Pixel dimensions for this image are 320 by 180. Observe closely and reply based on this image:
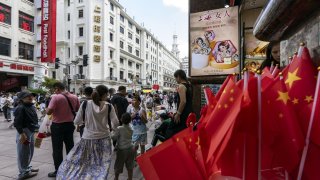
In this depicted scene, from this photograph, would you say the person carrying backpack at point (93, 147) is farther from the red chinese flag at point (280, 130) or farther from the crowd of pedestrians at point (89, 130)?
the red chinese flag at point (280, 130)

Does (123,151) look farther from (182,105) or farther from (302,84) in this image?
(302,84)

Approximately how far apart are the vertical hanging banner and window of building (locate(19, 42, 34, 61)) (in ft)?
7.33

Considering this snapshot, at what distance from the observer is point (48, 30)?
2803 centimetres

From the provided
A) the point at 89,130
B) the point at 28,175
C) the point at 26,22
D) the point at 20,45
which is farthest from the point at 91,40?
the point at 89,130

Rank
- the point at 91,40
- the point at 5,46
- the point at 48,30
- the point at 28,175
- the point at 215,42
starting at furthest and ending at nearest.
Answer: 1. the point at 91,40
2. the point at 48,30
3. the point at 5,46
4. the point at 28,175
5. the point at 215,42

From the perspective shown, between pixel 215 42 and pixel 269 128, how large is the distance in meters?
4.20

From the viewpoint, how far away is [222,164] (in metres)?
1.00

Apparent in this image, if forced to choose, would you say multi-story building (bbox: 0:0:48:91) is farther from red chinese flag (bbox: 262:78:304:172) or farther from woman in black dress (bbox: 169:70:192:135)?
red chinese flag (bbox: 262:78:304:172)

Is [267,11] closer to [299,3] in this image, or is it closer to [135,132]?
[299,3]

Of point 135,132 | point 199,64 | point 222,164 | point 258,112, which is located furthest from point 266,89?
point 135,132

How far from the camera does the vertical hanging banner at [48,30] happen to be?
28.0 metres

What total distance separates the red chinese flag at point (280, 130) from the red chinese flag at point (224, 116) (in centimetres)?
10

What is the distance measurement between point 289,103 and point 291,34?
648mm

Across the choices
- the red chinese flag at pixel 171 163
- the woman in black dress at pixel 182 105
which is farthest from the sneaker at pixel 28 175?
the red chinese flag at pixel 171 163
